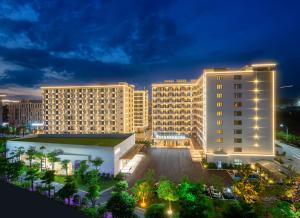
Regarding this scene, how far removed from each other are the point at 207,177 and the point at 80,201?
16814 millimetres

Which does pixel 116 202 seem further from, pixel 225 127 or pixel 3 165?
pixel 225 127

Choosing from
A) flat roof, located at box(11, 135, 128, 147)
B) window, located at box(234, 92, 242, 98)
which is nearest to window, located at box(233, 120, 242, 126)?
window, located at box(234, 92, 242, 98)

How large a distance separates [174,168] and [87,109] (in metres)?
31.8

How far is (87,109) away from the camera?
183 ft

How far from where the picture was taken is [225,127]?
1371 inches

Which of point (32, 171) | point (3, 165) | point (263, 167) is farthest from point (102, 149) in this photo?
point (263, 167)

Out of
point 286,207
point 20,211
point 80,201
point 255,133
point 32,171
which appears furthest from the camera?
point 255,133

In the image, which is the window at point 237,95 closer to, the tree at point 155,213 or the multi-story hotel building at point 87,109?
the tree at point 155,213

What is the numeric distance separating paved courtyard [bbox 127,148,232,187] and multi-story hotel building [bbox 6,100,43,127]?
72.3 metres

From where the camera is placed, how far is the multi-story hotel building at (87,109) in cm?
5525

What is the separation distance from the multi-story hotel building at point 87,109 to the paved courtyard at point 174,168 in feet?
53.4

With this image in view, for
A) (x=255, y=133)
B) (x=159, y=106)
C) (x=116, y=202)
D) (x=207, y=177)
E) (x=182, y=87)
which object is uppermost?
(x=182, y=87)

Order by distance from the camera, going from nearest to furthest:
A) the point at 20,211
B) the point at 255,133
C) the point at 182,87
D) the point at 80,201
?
the point at 20,211
the point at 80,201
the point at 255,133
the point at 182,87

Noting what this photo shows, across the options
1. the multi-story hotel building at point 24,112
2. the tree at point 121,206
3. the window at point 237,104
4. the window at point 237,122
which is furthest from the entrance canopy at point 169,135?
the multi-story hotel building at point 24,112
